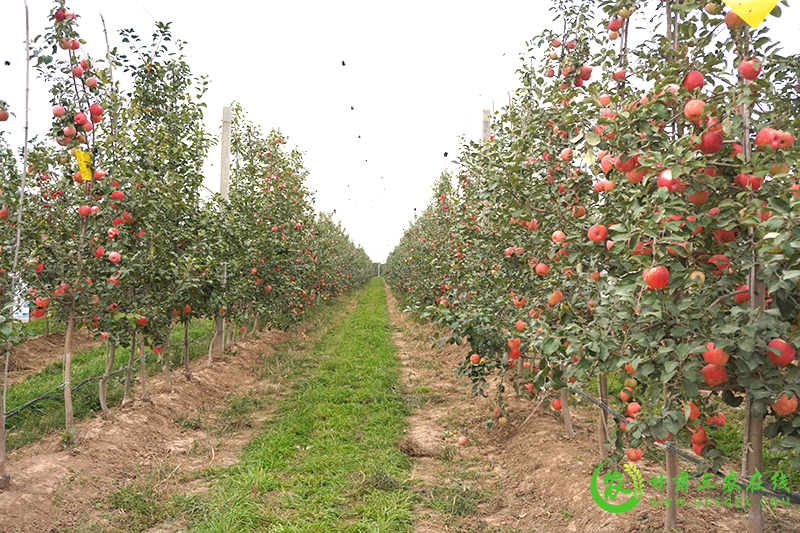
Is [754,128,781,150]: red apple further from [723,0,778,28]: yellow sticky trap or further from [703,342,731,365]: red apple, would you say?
[703,342,731,365]: red apple

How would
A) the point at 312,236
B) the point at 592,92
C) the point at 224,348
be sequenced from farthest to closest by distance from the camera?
the point at 312,236 → the point at 224,348 → the point at 592,92

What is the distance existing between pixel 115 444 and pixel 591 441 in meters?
4.29

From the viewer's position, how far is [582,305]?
3256mm

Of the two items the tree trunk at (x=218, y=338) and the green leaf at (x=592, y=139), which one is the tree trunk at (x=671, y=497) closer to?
the green leaf at (x=592, y=139)

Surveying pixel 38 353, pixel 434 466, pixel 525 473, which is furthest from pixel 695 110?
pixel 38 353

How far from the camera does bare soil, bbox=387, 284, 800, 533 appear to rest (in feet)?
9.91

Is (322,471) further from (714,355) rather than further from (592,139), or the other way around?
(592,139)

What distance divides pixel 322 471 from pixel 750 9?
13.3 feet

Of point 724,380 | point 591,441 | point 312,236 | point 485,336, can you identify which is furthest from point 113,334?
point 312,236

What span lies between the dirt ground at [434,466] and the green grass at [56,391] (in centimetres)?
29

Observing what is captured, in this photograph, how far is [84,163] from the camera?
4012 millimetres

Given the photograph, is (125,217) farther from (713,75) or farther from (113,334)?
(713,75)

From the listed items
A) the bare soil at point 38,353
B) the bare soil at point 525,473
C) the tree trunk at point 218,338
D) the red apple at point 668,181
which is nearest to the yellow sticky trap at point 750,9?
the red apple at point 668,181

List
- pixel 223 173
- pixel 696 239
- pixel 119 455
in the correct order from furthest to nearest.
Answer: pixel 223 173
pixel 119 455
pixel 696 239
